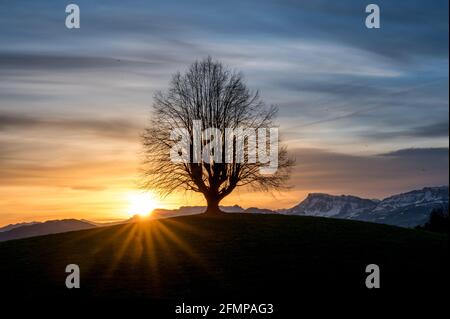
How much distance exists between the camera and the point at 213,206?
71.9 meters

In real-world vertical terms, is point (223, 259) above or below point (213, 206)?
below

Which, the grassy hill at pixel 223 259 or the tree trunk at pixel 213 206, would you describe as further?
the tree trunk at pixel 213 206

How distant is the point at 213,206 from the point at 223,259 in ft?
66.6

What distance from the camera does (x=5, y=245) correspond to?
6612 centimetres

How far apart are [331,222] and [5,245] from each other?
3656cm

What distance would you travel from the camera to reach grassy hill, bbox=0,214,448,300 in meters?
44.7

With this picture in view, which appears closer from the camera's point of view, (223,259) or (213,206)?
(223,259)

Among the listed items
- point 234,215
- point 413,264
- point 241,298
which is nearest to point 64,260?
point 241,298

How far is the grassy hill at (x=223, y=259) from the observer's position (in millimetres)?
44719

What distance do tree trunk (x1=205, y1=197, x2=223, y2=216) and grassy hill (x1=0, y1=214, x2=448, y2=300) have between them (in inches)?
63.3

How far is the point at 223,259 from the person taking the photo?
5181 centimetres

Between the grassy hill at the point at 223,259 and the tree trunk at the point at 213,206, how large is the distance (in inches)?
63.3

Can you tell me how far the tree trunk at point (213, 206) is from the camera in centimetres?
7131

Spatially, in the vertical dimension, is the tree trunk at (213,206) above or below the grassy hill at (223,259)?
above
